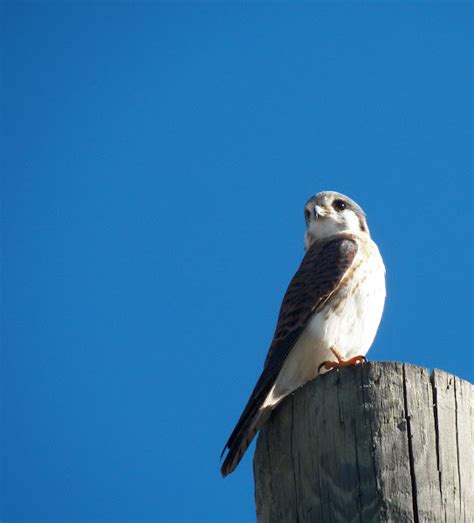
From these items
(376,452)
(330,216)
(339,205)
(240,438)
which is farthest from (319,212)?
(376,452)

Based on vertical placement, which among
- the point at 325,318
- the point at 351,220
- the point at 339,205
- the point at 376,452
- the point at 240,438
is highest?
the point at 339,205

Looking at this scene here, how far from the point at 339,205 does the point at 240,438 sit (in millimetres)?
3060

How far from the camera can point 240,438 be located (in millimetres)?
3512

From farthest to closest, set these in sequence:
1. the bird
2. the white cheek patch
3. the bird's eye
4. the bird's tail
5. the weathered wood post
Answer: the bird's eye, the white cheek patch, the bird, the bird's tail, the weathered wood post

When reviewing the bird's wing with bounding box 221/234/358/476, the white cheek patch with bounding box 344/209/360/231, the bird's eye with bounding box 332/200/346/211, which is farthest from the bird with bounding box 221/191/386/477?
the bird's eye with bounding box 332/200/346/211

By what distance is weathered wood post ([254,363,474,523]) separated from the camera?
104 inches

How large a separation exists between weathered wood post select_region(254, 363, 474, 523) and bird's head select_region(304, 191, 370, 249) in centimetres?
325

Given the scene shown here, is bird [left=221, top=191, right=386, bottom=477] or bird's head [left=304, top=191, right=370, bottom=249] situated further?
bird's head [left=304, top=191, right=370, bottom=249]

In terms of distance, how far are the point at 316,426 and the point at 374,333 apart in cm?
202

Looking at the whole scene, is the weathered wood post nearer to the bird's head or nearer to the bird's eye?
the bird's head

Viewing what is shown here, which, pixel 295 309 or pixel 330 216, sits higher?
pixel 330 216

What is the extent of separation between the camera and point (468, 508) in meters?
2.65

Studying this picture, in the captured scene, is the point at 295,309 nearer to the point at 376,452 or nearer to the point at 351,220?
the point at 351,220

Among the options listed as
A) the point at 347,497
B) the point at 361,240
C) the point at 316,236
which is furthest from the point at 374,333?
the point at 347,497
